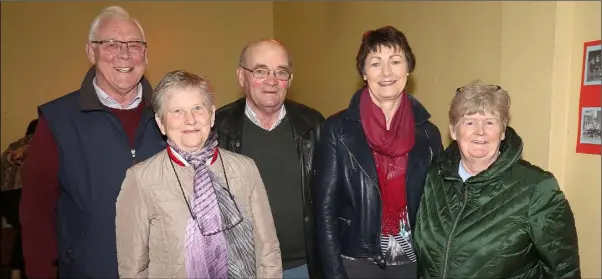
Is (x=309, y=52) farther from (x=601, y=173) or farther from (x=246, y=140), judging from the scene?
(x=601, y=173)

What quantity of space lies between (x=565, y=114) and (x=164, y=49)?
15.6 ft

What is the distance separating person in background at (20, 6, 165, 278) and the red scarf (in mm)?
967

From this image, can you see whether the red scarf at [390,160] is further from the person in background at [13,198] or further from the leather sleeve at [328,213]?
the person in background at [13,198]

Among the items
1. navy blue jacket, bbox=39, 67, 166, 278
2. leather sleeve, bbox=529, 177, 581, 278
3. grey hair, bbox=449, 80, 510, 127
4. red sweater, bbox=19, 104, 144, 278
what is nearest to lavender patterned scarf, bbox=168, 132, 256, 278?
navy blue jacket, bbox=39, 67, 166, 278

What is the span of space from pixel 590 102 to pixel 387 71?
33.4 inches

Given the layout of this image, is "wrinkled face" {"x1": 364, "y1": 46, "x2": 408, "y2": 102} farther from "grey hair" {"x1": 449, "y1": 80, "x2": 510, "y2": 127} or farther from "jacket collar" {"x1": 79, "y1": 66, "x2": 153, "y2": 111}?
"jacket collar" {"x1": 79, "y1": 66, "x2": 153, "y2": 111}

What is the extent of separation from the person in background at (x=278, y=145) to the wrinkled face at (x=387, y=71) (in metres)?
0.42

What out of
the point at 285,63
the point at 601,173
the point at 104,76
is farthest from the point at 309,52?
the point at 601,173

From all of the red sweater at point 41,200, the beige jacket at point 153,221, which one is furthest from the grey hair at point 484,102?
the red sweater at point 41,200

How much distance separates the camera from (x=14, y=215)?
3.61 m

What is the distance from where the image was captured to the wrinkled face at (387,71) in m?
2.02

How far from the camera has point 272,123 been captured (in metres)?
2.30

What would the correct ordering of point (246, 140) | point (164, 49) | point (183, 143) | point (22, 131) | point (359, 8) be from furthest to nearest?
point (164, 49) < point (22, 131) < point (359, 8) < point (246, 140) < point (183, 143)

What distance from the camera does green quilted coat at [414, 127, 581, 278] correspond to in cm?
167
